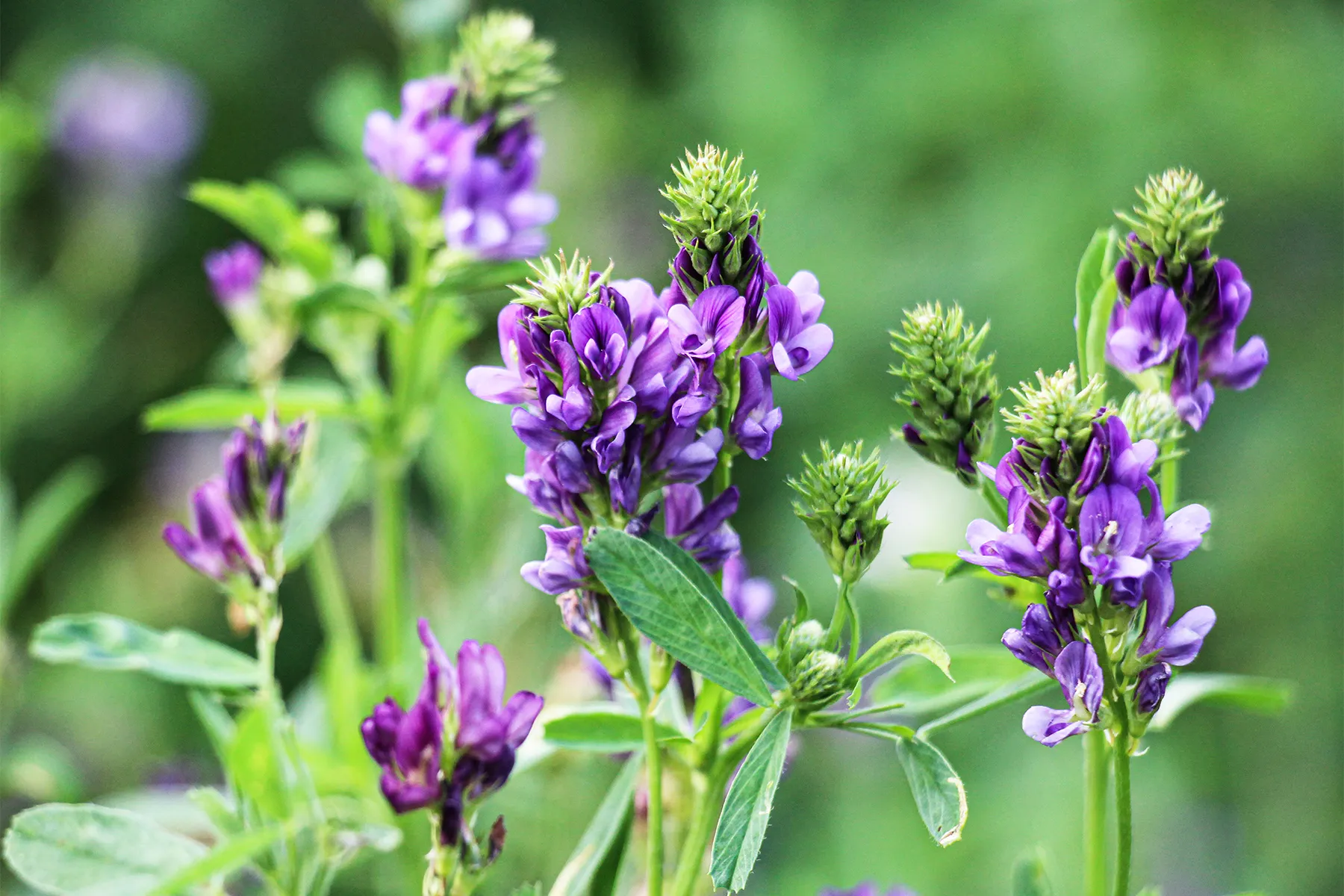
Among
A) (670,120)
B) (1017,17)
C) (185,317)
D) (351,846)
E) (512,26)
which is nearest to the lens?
(351,846)

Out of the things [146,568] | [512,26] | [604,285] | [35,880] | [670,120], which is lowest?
[35,880]

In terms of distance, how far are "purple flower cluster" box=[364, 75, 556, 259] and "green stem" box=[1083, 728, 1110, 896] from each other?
381 millimetres

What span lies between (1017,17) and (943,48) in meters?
0.10

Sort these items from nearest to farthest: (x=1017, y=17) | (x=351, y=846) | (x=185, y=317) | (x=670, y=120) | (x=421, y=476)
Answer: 1. (x=351, y=846)
2. (x=421, y=476)
3. (x=1017, y=17)
4. (x=185, y=317)
5. (x=670, y=120)

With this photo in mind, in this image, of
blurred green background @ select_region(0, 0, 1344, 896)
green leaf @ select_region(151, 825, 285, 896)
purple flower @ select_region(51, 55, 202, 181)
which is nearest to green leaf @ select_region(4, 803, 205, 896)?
green leaf @ select_region(151, 825, 285, 896)

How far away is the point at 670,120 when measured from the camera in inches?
79.0

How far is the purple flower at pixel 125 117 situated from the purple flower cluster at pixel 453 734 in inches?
62.2

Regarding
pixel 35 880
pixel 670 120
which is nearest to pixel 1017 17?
pixel 670 120

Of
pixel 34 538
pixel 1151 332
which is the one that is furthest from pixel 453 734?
pixel 34 538

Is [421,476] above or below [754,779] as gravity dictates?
above

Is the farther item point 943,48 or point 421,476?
point 943,48

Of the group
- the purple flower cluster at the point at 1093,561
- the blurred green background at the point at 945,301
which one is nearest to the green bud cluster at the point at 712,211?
the purple flower cluster at the point at 1093,561

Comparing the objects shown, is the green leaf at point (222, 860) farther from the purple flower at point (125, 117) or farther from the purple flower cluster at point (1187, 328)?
the purple flower at point (125, 117)

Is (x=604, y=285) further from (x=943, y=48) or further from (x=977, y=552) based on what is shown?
(x=943, y=48)
